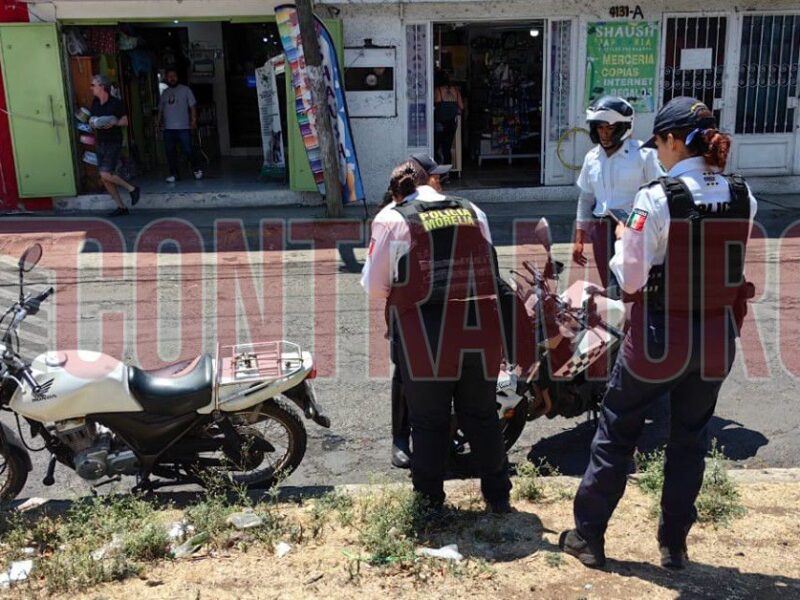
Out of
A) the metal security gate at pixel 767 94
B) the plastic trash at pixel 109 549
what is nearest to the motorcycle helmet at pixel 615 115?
the plastic trash at pixel 109 549

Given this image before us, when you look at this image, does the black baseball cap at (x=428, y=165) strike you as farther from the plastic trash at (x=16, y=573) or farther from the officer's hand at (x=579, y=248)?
the plastic trash at (x=16, y=573)

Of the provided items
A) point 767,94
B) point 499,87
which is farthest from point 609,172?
point 499,87

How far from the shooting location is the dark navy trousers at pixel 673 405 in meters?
3.23

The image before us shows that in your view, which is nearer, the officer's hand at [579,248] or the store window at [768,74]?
the officer's hand at [579,248]

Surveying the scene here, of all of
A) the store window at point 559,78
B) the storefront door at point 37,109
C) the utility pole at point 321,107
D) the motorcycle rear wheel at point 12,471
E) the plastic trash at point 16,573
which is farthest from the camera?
the store window at point 559,78

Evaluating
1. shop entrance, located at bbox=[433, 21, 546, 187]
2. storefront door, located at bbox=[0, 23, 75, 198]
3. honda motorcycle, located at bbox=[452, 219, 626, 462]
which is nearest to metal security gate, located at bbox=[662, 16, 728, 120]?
shop entrance, located at bbox=[433, 21, 546, 187]

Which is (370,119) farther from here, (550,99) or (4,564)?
(4,564)

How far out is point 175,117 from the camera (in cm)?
1316

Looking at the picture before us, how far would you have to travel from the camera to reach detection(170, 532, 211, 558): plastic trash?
12.0 ft

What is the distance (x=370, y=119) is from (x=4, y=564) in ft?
30.8

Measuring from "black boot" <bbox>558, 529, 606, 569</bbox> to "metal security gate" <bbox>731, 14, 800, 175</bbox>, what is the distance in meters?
10.6

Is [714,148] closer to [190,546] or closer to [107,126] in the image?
[190,546]

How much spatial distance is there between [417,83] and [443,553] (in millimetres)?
9580

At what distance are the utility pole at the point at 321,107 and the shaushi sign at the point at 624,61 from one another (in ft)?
12.9
